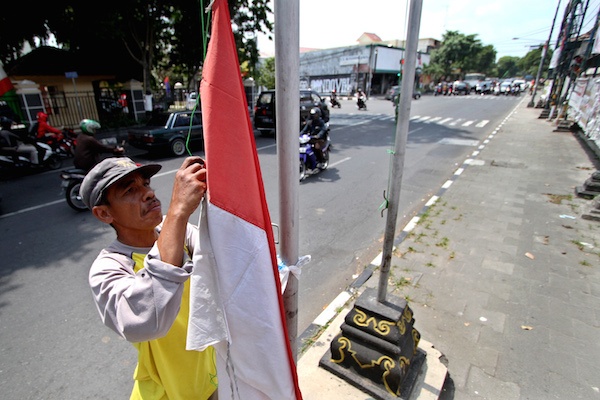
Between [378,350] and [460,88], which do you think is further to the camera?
[460,88]

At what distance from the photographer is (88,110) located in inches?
582

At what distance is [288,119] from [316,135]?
23.6 ft

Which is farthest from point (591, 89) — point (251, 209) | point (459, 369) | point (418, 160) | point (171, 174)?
point (251, 209)

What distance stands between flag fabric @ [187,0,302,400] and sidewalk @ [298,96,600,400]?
1.48 m

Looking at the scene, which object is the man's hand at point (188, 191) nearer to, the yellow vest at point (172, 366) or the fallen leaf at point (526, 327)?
the yellow vest at point (172, 366)

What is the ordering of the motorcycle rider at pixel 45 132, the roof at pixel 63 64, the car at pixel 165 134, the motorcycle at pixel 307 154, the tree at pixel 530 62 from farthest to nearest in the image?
the tree at pixel 530 62
the roof at pixel 63 64
the car at pixel 165 134
the motorcycle rider at pixel 45 132
the motorcycle at pixel 307 154

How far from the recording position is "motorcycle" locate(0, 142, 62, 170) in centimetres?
786

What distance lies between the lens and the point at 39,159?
847 cm

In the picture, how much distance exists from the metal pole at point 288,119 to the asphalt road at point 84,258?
2.14 meters

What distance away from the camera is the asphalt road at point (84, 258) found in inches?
104

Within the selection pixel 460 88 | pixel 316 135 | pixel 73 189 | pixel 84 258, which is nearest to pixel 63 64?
pixel 73 189

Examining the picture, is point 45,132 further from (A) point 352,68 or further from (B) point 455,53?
(B) point 455,53

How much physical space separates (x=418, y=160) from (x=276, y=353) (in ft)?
31.2

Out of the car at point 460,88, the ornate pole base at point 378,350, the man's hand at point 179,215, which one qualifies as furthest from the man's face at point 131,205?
the car at point 460,88
